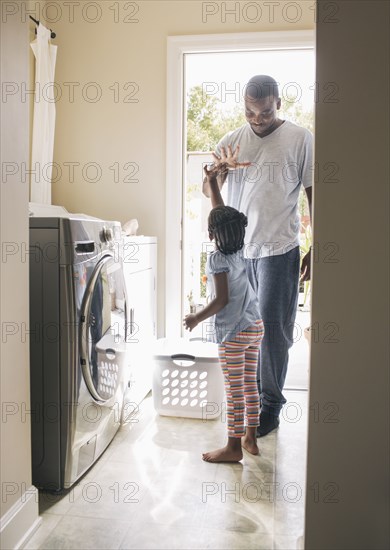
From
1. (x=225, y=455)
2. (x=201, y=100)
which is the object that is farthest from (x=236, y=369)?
(x=201, y=100)

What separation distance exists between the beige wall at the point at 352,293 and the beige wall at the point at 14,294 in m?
0.86

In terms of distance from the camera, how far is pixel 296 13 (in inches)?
123

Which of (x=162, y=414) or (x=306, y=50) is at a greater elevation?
(x=306, y=50)

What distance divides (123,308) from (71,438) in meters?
0.67

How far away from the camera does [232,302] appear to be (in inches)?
83.9

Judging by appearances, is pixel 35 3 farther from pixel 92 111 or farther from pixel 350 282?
pixel 350 282

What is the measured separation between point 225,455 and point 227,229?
938 mm

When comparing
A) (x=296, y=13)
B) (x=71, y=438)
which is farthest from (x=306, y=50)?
(x=71, y=438)

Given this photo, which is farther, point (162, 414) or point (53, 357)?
point (162, 414)

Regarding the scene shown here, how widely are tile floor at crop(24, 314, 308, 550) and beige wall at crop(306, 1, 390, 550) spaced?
0.37 m

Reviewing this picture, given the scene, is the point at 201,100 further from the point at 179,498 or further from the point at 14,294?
the point at 179,498

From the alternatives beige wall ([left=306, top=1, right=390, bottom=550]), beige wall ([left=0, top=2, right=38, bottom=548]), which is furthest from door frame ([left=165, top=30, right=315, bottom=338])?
beige wall ([left=306, top=1, right=390, bottom=550])

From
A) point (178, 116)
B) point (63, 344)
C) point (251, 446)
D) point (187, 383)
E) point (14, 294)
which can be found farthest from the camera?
point (178, 116)

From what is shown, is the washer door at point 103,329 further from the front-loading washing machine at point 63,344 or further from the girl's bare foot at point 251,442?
the girl's bare foot at point 251,442
